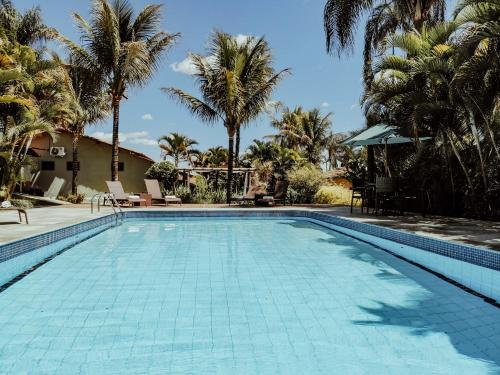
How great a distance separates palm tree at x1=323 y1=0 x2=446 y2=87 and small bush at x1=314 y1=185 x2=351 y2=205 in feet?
17.3

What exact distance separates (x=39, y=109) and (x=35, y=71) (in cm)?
151

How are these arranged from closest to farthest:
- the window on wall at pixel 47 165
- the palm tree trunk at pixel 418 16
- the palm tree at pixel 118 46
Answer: the palm tree trunk at pixel 418 16, the palm tree at pixel 118 46, the window on wall at pixel 47 165

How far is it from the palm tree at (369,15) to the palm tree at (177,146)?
25.0m

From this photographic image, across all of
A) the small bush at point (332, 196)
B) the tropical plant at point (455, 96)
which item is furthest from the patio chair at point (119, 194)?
the tropical plant at point (455, 96)

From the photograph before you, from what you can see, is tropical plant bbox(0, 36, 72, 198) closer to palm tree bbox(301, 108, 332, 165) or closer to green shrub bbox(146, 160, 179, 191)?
green shrub bbox(146, 160, 179, 191)

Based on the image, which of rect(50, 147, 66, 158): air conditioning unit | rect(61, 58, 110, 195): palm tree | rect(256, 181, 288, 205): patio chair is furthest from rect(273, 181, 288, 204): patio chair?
rect(50, 147, 66, 158): air conditioning unit

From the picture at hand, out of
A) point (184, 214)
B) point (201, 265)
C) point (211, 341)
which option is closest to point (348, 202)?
point (184, 214)

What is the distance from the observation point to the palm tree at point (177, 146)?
125ft

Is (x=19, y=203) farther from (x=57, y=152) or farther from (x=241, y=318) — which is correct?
(x=241, y=318)

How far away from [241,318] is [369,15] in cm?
1446

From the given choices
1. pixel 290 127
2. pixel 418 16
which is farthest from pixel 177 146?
pixel 418 16

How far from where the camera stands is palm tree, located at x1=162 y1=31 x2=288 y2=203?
1739cm

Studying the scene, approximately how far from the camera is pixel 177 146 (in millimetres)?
38188

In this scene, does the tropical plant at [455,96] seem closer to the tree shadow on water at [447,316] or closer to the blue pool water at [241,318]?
the blue pool water at [241,318]
